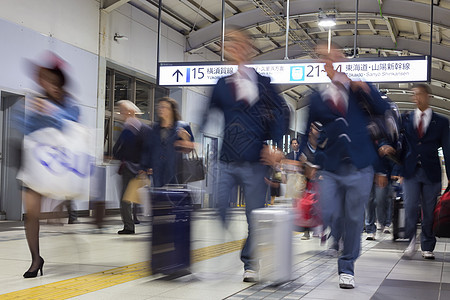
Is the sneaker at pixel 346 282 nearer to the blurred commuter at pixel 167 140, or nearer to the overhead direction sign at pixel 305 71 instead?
the blurred commuter at pixel 167 140

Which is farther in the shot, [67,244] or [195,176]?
[67,244]

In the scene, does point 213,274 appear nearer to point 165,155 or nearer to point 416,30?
point 165,155

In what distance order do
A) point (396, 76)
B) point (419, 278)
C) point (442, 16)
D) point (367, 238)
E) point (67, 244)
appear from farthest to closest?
point (442, 16)
point (396, 76)
point (367, 238)
point (67, 244)
point (419, 278)

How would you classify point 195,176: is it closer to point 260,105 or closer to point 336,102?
point 260,105

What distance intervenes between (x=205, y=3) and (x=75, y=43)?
15.2 ft

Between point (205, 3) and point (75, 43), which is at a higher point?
point (205, 3)

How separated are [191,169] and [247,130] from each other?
0.84m

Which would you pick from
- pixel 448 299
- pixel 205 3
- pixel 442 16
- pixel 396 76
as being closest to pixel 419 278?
pixel 448 299

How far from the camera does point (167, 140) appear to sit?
540 centimetres

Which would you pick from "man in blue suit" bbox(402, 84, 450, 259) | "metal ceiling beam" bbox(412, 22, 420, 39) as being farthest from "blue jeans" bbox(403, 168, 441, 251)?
"metal ceiling beam" bbox(412, 22, 420, 39)

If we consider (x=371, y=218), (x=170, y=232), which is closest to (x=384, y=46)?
(x=371, y=218)

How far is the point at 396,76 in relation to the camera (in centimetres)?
1089

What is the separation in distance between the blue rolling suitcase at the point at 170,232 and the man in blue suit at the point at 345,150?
3.58ft

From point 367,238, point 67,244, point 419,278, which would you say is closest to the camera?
point 419,278
